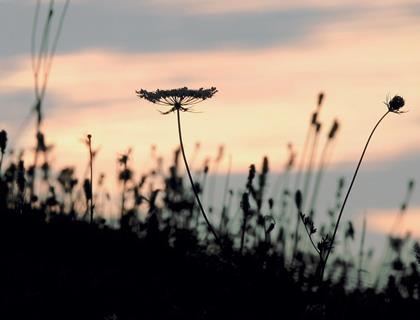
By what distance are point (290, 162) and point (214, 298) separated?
136 inches

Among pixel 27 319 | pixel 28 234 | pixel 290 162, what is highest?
pixel 290 162

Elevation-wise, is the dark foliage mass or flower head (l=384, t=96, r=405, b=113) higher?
flower head (l=384, t=96, r=405, b=113)

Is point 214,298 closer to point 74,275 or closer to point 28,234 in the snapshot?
point 74,275

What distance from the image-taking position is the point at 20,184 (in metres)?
6.89

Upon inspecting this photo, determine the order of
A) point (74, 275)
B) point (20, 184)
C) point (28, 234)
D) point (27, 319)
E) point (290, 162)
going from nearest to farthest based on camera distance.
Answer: point (27, 319), point (74, 275), point (28, 234), point (20, 184), point (290, 162)

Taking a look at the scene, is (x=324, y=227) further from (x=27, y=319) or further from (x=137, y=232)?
(x=27, y=319)

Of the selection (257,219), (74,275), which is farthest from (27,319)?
(257,219)

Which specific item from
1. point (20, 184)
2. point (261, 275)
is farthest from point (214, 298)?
point (20, 184)

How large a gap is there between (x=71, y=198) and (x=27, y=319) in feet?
12.3

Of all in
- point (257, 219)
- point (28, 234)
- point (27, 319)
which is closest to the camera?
point (27, 319)

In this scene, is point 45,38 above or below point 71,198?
above

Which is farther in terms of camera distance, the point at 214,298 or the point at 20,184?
the point at 20,184

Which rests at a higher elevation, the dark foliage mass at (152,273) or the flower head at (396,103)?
the flower head at (396,103)

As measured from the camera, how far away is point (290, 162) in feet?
28.6
